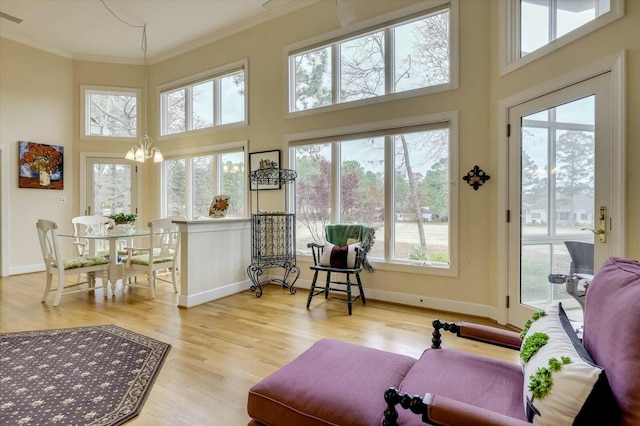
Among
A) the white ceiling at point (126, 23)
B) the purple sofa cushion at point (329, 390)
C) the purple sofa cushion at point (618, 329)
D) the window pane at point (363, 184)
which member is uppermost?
the white ceiling at point (126, 23)

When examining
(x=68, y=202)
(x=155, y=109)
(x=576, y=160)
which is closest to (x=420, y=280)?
(x=576, y=160)

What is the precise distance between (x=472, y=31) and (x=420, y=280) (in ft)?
8.62

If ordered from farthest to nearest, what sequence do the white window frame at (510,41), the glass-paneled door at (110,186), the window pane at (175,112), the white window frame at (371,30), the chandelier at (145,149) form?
the glass-paneled door at (110,186) < the window pane at (175,112) < the chandelier at (145,149) < the white window frame at (371,30) < the white window frame at (510,41)

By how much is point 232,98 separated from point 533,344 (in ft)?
16.5

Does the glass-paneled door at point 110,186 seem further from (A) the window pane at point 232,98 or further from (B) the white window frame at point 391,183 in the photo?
(B) the white window frame at point 391,183

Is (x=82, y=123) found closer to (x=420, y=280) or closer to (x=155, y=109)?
(x=155, y=109)

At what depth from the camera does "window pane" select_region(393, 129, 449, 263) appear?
351 cm

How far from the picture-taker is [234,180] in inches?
198

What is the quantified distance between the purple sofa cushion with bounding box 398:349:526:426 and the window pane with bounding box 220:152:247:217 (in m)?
3.94

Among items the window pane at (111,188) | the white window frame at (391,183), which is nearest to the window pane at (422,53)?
the white window frame at (391,183)

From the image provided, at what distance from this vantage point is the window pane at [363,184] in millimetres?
3873

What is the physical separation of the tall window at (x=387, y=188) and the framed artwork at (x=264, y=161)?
0.93 feet

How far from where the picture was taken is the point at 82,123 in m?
5.78

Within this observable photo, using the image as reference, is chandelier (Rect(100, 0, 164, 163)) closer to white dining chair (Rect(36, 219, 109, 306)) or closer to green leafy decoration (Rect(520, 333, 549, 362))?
white dining chair (Rect(36, 219, 109, 306))
